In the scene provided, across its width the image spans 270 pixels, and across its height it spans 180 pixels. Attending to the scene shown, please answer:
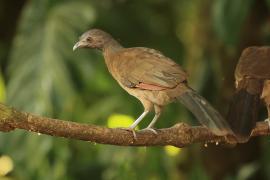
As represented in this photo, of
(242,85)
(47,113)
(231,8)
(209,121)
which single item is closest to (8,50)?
(47,113)

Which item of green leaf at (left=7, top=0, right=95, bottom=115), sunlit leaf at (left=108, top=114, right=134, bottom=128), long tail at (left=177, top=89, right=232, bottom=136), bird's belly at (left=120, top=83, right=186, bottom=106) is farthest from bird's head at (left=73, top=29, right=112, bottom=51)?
sunlit leaf at (left=108, top=114, right=134, bottom=128)

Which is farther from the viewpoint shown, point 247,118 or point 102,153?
point 102,153

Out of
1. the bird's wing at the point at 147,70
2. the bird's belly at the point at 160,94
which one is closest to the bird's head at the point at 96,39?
the bird's wing at the point at 147,70

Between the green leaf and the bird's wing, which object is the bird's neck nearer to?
the bird's wing

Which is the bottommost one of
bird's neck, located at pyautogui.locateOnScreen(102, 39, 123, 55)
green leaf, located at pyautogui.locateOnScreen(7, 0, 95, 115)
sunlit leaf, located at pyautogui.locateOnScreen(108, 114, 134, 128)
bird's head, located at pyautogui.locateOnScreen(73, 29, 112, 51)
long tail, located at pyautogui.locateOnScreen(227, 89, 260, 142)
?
sunlit leaf, located at pyautogui.locateOnScreen(108, 114, 134, 128)

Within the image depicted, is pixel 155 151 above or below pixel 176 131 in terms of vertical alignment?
A: below

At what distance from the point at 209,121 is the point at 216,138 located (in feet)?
1.01

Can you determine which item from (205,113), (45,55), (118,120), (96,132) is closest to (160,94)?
(205,113)

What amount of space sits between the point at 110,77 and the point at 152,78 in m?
2.64

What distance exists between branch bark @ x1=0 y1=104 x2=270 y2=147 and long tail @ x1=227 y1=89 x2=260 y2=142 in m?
A: 0.09

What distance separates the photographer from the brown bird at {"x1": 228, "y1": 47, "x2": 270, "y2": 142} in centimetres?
361

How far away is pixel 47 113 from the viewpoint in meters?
5.00

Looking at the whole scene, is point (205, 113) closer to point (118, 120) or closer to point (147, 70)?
point (147, 70)

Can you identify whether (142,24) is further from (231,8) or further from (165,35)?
(231,8)
